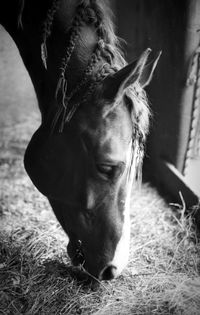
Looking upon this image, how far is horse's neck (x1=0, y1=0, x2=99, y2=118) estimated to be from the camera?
5.77 feet

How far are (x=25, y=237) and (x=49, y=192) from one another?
83 cm

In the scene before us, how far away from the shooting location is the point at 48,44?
1.88 m

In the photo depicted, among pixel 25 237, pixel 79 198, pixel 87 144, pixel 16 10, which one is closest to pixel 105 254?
pixel 79 198

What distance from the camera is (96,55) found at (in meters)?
1.71

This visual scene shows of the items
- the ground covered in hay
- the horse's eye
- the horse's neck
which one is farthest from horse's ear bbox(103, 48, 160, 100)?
the ground covered in hay

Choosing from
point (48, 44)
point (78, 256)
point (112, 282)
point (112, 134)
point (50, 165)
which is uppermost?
point (48, 44)

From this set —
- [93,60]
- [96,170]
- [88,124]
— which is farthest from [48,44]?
[96,170]

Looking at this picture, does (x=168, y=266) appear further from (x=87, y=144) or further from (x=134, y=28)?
(x=134, y=28)

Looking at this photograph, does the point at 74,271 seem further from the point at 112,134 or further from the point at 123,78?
the point at 123,78

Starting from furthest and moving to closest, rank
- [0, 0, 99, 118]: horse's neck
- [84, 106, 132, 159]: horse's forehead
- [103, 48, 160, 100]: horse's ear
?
[0, 0, 99, 118]: horse's neck, [84, 106, 132, 159]: horse's forehead, [103, 48, 160, 100]: horse's ear

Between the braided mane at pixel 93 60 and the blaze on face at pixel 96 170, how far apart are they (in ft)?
0.17

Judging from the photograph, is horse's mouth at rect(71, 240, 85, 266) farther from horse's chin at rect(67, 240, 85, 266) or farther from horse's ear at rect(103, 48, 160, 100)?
horse's ear at rect(103, 48, 160, 100)

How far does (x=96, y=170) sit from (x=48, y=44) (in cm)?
71

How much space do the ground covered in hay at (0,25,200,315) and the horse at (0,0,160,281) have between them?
27 cm
